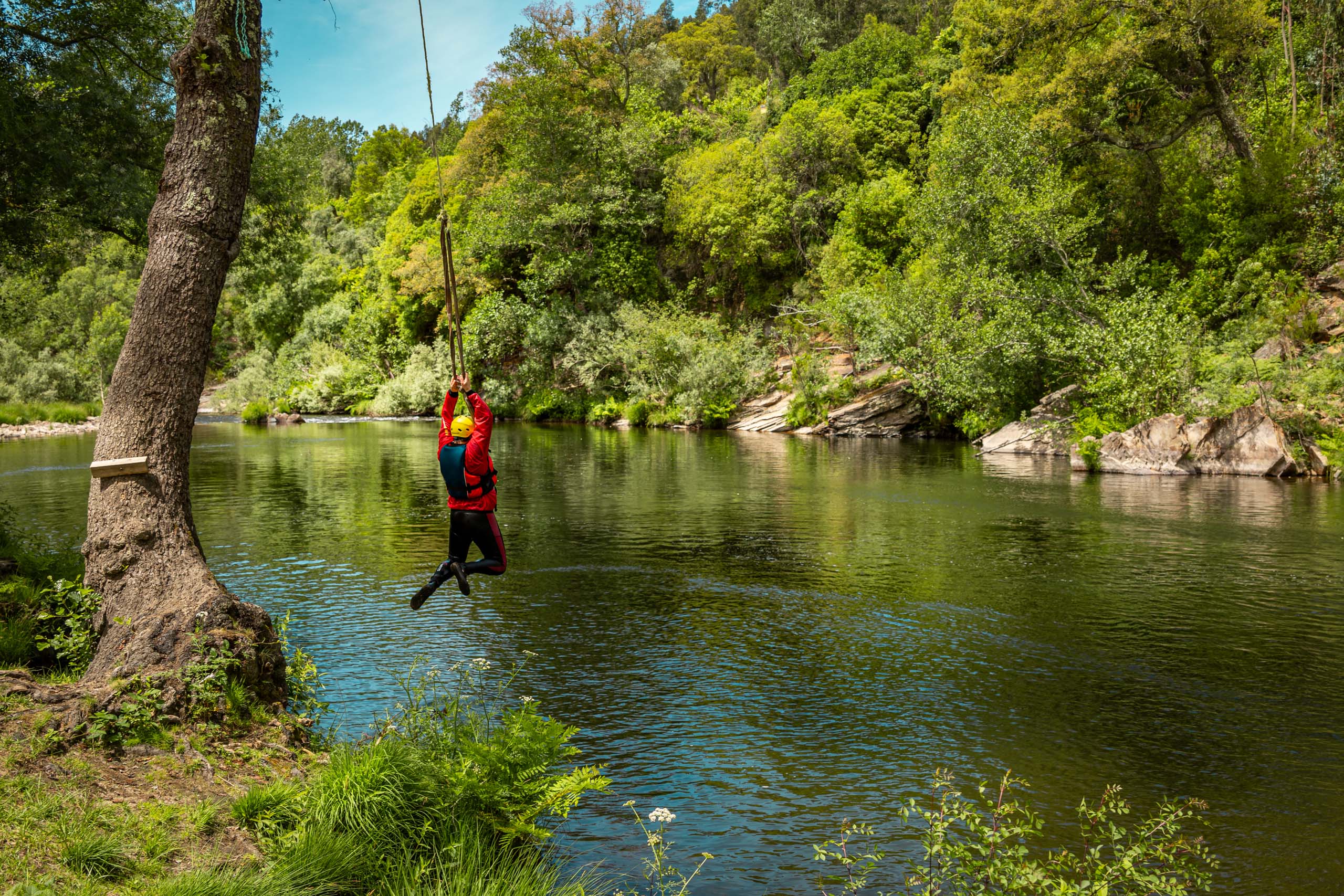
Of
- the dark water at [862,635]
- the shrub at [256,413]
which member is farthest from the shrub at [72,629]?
the shrub at [256,413]

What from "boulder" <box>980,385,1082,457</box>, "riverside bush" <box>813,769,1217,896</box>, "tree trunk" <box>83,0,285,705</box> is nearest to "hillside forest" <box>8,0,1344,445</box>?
"boulder" <box>980,385,1082,457</box>

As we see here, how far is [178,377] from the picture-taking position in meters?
8.55

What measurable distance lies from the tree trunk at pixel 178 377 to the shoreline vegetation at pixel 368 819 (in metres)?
0.42

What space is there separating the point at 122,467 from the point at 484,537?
138 inches

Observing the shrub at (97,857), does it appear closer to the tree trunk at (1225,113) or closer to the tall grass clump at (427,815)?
the tall grass clump at (427,815)

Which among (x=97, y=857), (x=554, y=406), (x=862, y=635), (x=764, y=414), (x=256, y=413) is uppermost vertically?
(x=554, y=406)

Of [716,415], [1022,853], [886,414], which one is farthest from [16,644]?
[716,415]

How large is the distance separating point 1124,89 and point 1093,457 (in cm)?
1752

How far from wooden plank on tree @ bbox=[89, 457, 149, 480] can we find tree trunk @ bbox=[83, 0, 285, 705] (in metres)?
0.08

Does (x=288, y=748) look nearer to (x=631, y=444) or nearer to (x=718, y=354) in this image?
(x=631, y=444)

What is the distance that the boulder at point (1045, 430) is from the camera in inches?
1430

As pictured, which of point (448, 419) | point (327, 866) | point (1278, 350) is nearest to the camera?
point (327, 866)

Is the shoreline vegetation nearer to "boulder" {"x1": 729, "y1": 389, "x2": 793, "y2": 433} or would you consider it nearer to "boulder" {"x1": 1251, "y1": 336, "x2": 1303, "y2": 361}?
"boulder" {"x1": 1251, "y1": 336, "x2": 1303, "y2": 361}

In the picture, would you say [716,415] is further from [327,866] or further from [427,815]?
[327,866]
